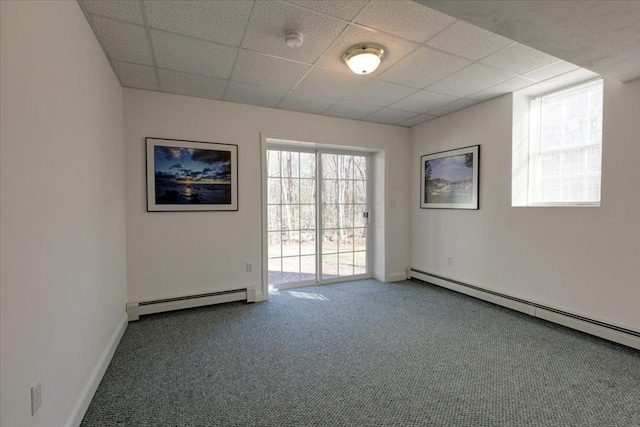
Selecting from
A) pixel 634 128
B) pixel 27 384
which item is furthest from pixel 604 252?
pixel 27 384

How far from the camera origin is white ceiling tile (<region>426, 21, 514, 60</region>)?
213cm

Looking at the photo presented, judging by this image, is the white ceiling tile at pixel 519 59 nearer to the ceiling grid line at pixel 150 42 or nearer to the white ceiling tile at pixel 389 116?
the white ceiling tile at pixel 389 116

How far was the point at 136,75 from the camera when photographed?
9.36 ft

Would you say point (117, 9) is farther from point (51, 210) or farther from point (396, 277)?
point (396, 277)

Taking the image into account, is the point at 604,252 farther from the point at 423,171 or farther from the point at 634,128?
the point at 423,171

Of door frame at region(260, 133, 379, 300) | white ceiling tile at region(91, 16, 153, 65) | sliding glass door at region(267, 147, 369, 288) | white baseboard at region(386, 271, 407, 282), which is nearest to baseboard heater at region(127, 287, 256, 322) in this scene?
door frame at region(260, 133, 379, 300)

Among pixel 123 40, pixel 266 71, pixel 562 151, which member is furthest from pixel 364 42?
pixel 562 151

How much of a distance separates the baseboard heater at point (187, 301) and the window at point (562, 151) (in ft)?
11.1

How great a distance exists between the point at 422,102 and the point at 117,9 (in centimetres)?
309

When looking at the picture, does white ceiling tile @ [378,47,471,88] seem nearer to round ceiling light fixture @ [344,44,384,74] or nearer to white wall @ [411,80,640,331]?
round ceiling light fixture @ [344,44,384,74]

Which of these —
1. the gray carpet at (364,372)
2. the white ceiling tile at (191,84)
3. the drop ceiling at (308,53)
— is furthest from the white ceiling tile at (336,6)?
the gray carpet at (364,372)

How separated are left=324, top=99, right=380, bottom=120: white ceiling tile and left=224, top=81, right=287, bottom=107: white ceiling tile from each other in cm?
75

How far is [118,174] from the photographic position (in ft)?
9.55

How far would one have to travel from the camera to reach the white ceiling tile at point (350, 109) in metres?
3.73
